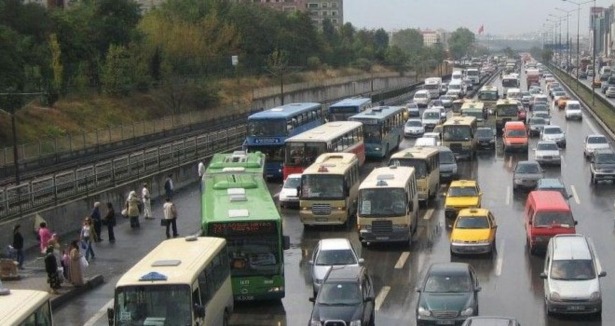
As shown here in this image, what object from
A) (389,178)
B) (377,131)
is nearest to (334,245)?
(389,178)

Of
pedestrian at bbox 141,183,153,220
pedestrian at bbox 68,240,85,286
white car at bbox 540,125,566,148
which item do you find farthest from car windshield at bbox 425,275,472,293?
white car at bbox 540,125,566,148

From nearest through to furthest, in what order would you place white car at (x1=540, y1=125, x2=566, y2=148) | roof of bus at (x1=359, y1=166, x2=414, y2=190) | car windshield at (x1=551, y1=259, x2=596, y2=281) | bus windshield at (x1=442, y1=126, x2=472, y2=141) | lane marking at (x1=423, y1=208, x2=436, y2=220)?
car windshield at (x1=551, y1=259, x2=596, y2=281) < roof of bus at (x1=359, y1=166, x2=414, y2=190) < lane marking at (x1=423, y1=208, x2=436, y2=220) < bus windshield at (x1=442, y1=126, x2=472, y2=141) < white car at (x1=540, y1=125, x2=566, y2=148)

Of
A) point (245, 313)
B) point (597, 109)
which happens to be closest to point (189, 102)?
point (597, 109)

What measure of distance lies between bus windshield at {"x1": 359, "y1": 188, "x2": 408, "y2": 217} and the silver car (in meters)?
5.10

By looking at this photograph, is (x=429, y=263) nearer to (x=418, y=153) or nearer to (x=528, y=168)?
(x=418, y=153)

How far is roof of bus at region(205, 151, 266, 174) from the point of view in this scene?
35812mm

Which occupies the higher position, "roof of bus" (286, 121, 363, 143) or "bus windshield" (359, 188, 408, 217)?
"roof of bus" (286, 121, 363, 143)

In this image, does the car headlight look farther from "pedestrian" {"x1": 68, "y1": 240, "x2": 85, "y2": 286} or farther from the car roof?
Answer: "pedestrian" {"x1": 68, "y1": 240, "x2": 85, "y2": 286}

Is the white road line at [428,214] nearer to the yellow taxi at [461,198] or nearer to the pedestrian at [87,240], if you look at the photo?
the yellow taxi at [461,198]

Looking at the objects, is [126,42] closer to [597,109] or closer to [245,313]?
[597,109]

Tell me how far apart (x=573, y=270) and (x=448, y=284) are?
341 cm

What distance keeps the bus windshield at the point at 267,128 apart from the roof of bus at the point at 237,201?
→ 19.8 meters

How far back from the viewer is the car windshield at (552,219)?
31594 mm

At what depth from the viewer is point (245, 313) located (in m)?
25.7
